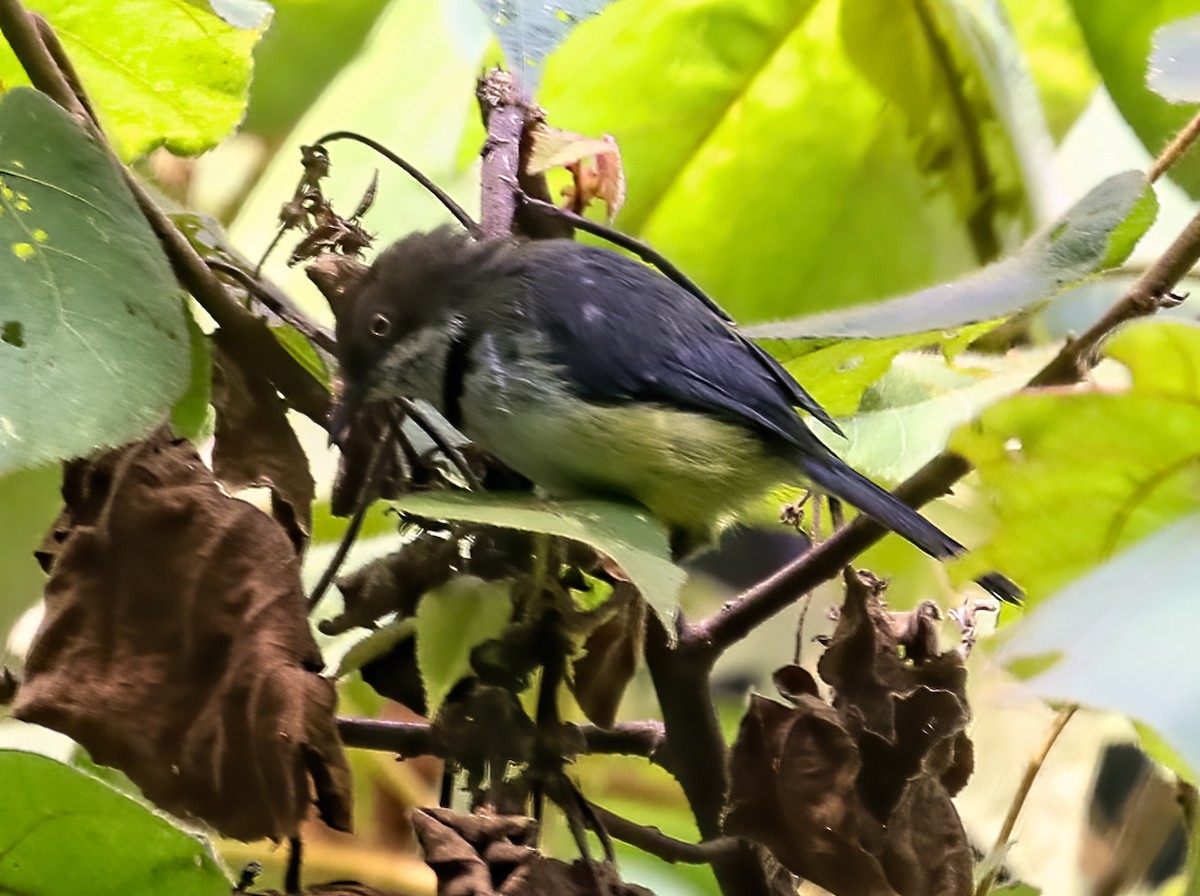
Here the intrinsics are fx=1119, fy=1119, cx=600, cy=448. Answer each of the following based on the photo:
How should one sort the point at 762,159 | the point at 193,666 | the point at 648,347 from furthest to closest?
the point at 762,159, the point at 648,347, the point at 193,666

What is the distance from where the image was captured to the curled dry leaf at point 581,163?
1.92 feet

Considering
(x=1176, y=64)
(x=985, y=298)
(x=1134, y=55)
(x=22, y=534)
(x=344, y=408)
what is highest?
(x=1134, y=55)

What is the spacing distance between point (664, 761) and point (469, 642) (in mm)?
172

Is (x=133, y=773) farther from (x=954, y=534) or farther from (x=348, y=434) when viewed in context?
(x=954, y=534)

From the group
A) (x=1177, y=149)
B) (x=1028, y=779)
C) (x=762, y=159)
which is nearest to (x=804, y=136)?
(x=762, y=159)

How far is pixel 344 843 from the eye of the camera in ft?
3.58

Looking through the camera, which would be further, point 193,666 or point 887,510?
point 887,510

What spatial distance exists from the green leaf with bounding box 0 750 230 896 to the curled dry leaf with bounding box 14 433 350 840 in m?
0.01

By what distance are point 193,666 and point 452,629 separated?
0.32ft

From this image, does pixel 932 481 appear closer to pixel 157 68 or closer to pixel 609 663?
pixel 609 663

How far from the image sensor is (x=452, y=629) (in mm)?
442

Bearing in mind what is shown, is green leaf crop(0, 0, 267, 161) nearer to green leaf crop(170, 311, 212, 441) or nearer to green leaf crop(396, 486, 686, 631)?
green leaf crop(170, 311, 212, 441)

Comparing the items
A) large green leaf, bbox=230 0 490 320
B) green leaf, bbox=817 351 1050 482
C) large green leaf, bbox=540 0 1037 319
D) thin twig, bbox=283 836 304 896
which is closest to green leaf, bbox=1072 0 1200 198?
large green leaf, bbox=540 0 1037 319

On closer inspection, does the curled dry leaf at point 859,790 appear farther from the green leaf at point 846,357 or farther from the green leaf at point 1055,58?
the green leaf at point 1055,58
